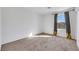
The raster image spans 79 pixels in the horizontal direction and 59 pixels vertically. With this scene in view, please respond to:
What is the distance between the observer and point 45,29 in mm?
7051

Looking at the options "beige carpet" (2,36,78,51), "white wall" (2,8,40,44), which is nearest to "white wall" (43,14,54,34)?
"white wall" (2,8,40,44)

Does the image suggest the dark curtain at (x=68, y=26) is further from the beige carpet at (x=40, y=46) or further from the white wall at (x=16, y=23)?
the white wall at (x=16, y=23)

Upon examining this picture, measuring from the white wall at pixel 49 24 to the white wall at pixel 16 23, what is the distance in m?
A: 1.42

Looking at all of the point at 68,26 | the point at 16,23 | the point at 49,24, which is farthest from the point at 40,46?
the point at 49,24

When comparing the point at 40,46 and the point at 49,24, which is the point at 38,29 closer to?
the point at 49,24

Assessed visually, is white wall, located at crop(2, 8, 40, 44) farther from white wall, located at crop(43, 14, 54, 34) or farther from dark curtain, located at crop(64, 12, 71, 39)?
dark curtain, located at crop(64, 12, 71, 39)

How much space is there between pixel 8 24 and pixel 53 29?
3.54 metres

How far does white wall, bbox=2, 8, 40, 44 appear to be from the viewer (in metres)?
3.62

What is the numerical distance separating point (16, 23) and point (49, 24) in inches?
124

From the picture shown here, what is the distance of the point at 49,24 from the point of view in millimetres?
6645

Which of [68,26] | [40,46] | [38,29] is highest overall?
[68,26]

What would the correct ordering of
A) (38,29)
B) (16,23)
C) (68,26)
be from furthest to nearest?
(38,29) → (68,26) → (16,23)

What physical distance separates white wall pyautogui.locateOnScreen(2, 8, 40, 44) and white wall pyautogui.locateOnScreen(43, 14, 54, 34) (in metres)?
1.42
